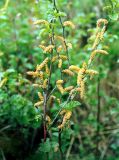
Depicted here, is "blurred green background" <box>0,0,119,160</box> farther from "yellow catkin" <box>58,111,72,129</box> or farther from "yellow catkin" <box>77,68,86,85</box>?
"yellow catkin" <box>77,68,86,85</box>

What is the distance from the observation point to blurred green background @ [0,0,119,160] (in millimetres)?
2698

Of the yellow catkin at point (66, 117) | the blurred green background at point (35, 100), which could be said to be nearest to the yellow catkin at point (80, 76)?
the yellow catkin at point (66, 117)

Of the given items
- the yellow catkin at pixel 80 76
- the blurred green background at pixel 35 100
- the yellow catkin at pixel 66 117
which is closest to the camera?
the yellow catkin at pixel 80 76

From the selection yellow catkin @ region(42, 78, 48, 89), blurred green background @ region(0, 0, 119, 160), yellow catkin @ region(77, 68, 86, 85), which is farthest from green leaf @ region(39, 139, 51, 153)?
yellow catkin @ region(77, 68, 86, 85)

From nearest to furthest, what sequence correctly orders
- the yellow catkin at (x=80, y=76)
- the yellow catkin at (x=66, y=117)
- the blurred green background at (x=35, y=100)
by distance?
the yellow catkin at (x=80, y=76)
the yellow catkin at (x=66, y=117)
the blurred green background at (x=35, y=100)

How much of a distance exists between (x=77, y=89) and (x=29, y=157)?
3.57ft

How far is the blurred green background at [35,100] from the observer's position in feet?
8.85

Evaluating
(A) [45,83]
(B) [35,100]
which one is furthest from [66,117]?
(B) [35,100]

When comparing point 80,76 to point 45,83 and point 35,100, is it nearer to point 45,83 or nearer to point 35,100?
point 45,83

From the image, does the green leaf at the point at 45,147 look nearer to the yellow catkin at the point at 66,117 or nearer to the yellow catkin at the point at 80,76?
the yellow catkin at the point at 66,117

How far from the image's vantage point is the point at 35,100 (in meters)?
2.89

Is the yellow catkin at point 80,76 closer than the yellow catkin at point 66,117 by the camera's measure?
Yes

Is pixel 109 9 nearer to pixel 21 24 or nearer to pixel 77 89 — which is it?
pixel 77 89

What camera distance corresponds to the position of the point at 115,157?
127 inches
